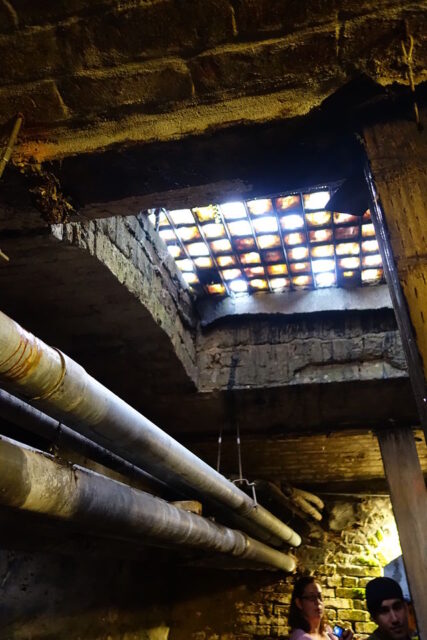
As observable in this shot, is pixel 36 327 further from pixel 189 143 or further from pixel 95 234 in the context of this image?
pixel 189 143

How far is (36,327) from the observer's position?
2629mm

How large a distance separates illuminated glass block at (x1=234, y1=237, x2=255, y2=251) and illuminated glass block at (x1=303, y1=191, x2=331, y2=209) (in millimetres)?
439

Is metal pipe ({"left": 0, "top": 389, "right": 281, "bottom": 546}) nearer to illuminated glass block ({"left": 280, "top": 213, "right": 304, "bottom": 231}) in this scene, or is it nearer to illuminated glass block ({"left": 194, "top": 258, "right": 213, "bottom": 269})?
illuminated glass block ({"left": 194, "top": 258, "right": 213, "bottom": 269})

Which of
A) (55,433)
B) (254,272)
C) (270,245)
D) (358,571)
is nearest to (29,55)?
(55,433)

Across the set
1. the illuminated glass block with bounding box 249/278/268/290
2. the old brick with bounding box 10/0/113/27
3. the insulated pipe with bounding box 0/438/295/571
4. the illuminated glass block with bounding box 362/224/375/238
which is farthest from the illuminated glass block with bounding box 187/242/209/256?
the old brick with bounding box 10/0/113/27

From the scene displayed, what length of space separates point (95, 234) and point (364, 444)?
11.0 feet

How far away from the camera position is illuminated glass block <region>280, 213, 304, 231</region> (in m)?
2.76

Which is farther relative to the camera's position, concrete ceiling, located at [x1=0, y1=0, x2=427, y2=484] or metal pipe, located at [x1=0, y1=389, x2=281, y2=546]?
metal pipe, located at [x1=0, y1=389, x2=281, y2=546]

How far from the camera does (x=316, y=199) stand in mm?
2625

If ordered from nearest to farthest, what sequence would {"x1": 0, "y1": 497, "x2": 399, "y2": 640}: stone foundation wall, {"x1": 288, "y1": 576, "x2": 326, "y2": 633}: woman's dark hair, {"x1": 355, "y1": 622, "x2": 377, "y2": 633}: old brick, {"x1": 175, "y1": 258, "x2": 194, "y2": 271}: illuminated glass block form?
{"x1": 175, "y1": 258, "x2": 194, "y2": 271}: illuminated glass block → {"x1": 288, "y1": 576, "x2": 326, "y2": 633}: woman's dark hair → {"x1": 0, "y1": 497, "x2": 399, "y2": 640}: stone foundation wall → {"x1": 355, "y1": 622, "x2": 377, "y2": 633}: old brick

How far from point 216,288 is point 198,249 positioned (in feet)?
1.52

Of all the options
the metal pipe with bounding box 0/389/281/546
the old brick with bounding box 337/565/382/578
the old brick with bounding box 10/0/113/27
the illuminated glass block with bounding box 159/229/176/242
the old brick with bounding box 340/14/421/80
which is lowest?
the old brick with bounding box 337/565/382/578

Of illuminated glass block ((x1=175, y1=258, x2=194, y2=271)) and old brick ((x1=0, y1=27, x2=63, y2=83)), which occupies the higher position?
illuminated glass block ((x1=175, y1=258, x2=194, y2=271))

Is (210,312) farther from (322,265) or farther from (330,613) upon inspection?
(330,613)
